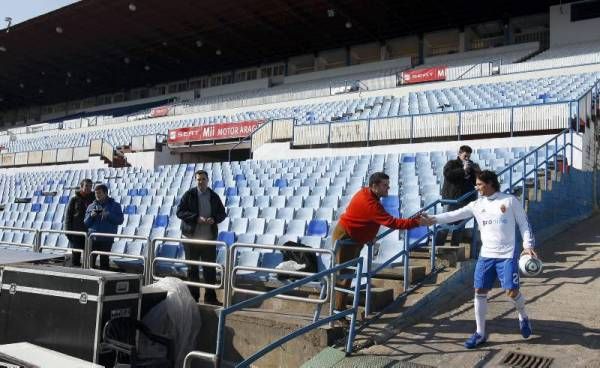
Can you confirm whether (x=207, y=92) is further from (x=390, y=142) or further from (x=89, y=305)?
(x=89, y=305)

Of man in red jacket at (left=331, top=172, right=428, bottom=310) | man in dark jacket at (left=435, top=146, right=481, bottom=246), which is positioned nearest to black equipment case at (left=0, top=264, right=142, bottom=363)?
man in red jacket at (left=331, top=172, right=428, bottom=310)

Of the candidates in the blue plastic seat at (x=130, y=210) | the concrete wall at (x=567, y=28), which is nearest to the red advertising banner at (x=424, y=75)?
the concrete wall at (x=567, y=28)

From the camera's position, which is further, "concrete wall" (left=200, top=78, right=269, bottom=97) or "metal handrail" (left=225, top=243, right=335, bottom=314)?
"concrete wall" (left=200, top=78, right=269, bottom=97)

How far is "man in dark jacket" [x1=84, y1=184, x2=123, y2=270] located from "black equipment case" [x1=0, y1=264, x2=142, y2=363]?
227 centimetres

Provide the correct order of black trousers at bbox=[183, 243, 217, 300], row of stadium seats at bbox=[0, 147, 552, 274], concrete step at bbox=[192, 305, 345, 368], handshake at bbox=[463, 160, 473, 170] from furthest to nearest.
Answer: row of stadium seats at bbox=[0, 147, 552, 274], handshake at bbox=[463, 160, 473, 170], black trousers at bbox=[183, 243, 217, 300], concrete step at bbox=[192, 305, 345, 368]

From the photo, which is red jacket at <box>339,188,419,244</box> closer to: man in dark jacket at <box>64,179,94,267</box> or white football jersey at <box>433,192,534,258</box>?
white football jersey at <box>433,192,534,258</box>

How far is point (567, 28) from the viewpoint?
24516 mm

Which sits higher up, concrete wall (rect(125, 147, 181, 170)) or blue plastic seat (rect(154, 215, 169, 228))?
concrete wall (rect(125, 147, 181, 170))

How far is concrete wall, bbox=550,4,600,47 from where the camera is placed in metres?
24.1

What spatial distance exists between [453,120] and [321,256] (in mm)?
8563

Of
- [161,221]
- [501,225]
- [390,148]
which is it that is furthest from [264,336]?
[390,148]

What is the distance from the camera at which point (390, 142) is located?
1450 centimetres

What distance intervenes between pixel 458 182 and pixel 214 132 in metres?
15.0

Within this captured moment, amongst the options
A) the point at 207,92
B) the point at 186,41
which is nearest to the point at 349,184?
the point at 186,41
